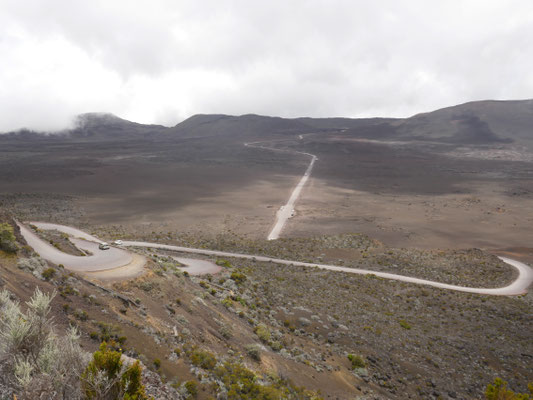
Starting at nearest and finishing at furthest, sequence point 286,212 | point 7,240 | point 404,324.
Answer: point 7,240, point 404,324, point 286,212

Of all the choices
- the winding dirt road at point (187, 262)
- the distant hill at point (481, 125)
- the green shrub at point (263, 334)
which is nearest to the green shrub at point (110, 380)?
the green shrub at point (263, 334)

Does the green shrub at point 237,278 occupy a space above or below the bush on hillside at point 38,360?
below

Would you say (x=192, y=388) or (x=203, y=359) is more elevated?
(x=192, y=388)

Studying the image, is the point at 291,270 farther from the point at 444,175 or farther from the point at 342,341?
the point at 444,175

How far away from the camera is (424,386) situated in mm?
15906

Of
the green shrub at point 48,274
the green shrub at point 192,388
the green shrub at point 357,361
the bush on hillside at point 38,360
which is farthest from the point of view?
the green shrub at point 357,361

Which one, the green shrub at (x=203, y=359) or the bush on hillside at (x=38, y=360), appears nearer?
the bush on hillside at (x=38, y=360)

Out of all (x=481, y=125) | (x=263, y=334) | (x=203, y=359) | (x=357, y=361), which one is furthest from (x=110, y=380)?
(x=481, y=125)

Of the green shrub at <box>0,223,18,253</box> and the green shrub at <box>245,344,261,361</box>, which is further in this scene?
the green shrub at <box>245,344,261,361</box>

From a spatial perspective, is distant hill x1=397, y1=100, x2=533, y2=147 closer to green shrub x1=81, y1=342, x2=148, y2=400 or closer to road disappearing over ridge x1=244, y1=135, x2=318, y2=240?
road disappearing over ridge x1=244, y1=135, x2=318, y2=240

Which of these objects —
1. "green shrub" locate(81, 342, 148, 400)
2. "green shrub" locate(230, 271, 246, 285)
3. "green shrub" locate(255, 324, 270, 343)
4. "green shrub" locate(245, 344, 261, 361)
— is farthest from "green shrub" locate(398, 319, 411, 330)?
"green shrub" locate(81, 342, 148, 400)

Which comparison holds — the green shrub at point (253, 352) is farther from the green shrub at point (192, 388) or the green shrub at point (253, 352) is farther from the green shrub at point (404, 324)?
the green shrub at point (404, 324)

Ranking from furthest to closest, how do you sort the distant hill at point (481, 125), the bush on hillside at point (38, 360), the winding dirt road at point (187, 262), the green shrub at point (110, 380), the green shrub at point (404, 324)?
the distant hill at point (481, 125)
the green shrub at point (404, 324)
the winding dirt road at point (187, 262)
the green shrub at point (110, 380)
the bush on hillside at point (38, 360)

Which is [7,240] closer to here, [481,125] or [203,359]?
[203,359]
